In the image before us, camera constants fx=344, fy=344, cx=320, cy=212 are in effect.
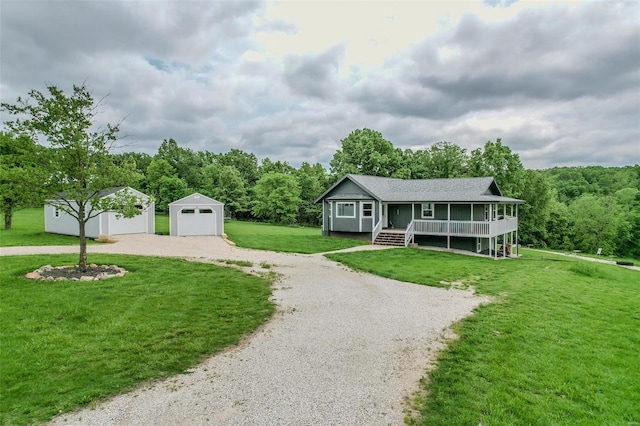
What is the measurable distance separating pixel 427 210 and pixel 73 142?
1949 centimetres

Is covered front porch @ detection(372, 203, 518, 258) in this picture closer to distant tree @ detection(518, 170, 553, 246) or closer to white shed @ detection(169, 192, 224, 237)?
white shed @ detection(169, 192, 224, 237)

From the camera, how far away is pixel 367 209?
2336 centimetres

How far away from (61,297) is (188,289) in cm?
278

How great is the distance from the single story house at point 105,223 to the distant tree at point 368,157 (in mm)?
23022

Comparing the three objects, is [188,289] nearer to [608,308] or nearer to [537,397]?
[537,397]

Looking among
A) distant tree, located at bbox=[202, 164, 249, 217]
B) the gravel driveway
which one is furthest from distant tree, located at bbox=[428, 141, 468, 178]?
the gravel driveway

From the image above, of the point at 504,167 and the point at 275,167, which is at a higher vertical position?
the point at 275,167

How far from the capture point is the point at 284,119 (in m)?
35.6

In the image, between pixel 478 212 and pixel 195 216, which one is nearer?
pixel 478 212

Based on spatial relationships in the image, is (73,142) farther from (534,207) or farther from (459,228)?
(534,207)

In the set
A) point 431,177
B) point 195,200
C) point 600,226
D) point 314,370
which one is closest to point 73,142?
point 314,370

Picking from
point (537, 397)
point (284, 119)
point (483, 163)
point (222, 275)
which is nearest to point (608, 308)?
point (537, 397)

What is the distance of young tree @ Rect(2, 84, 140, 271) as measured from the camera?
9.80 m

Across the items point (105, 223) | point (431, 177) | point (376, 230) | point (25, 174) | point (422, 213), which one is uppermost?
point (431, 177)
